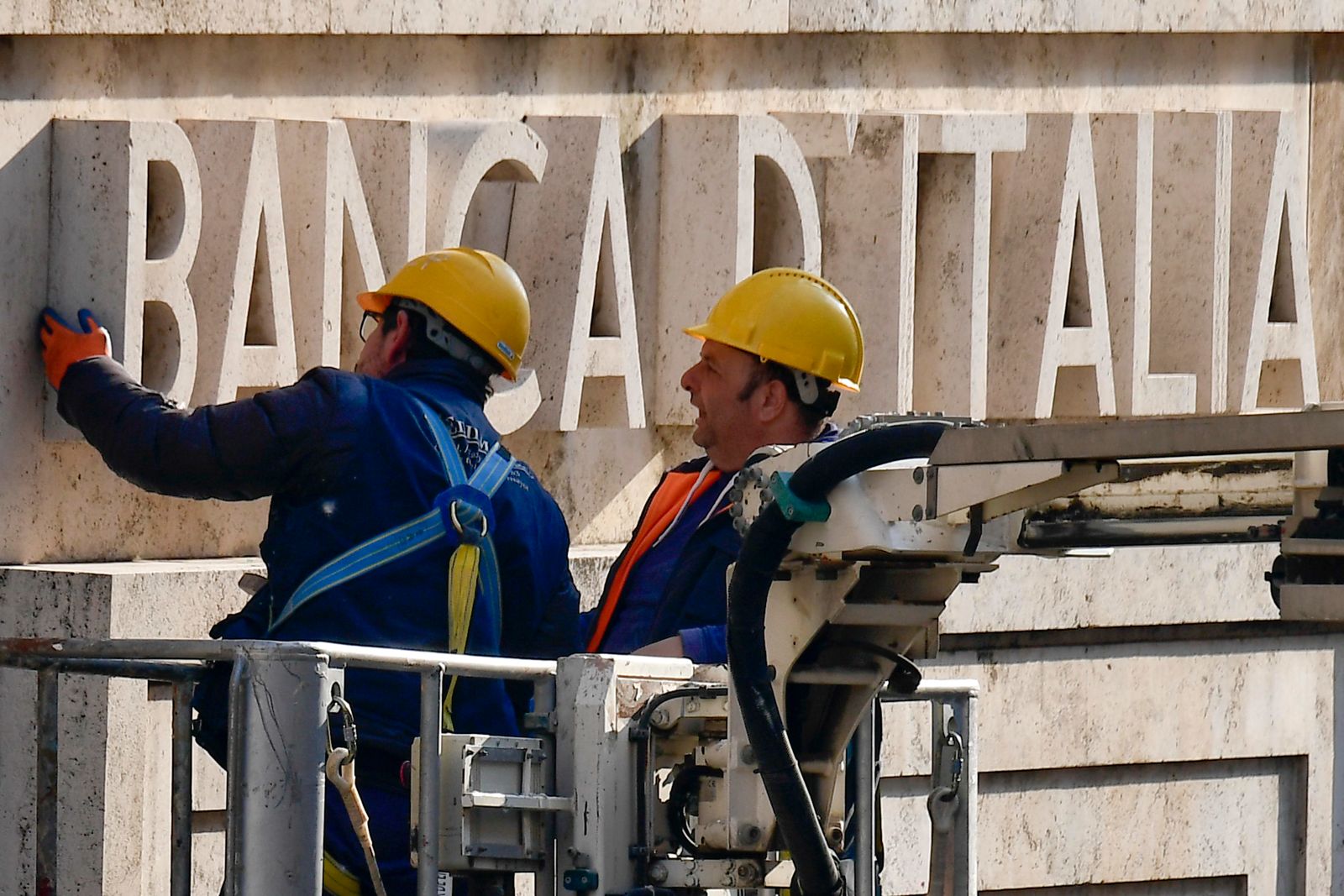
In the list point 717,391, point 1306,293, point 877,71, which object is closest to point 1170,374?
point 1306,293

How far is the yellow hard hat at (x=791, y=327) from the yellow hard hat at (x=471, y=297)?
0.67 metres

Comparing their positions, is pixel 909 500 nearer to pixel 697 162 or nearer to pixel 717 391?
pixel 717 391

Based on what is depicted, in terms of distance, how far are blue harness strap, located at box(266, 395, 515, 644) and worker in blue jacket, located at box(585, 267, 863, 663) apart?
666mm

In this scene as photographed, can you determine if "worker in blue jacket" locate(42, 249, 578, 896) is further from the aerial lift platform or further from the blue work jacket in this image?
the aerial lift platform

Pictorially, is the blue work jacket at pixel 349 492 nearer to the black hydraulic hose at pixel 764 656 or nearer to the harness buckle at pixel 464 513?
the harness buckle at pixel 464 513

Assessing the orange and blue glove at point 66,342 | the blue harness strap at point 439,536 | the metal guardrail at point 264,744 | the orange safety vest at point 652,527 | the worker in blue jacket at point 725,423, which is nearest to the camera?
the metal guardrail at point 264,744

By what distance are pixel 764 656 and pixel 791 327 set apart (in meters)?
1.92

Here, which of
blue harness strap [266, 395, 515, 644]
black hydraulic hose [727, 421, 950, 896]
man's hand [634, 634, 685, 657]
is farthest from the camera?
man's hand [634, 634, 685, 657]

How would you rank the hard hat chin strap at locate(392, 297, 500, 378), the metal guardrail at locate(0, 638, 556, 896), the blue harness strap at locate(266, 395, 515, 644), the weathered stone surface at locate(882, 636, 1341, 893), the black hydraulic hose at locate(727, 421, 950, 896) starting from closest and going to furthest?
1. the metal guardrail at locate(0, 638, 556, 896)
2. the black hydraulic hose at locate(727, 421, 950, 896)
3. the blue harness strap at locate(266, 395, 515, 644)
4. the hard hat chin strap at locate(392, 297, 500, 378)
5. the weathered stone surface at locate(882, 636, 1341, 893)

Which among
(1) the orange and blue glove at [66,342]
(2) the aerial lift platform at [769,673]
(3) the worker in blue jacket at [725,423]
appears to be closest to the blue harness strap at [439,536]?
(2) the aerial lift platform at [769,673]

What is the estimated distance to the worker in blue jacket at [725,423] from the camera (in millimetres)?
6652

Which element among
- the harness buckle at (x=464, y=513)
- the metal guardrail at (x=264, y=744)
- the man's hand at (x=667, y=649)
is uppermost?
the harness buckle at (x=464, y=513)

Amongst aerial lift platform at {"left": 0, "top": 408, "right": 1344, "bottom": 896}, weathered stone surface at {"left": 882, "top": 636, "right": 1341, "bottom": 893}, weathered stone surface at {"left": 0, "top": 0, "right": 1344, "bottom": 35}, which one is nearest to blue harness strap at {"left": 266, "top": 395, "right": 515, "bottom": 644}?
aerial lift platform at {"left": 0, "top": 408, "right": 1344, "bottom": 896}

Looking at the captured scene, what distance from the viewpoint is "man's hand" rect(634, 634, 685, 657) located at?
20.7 ft
